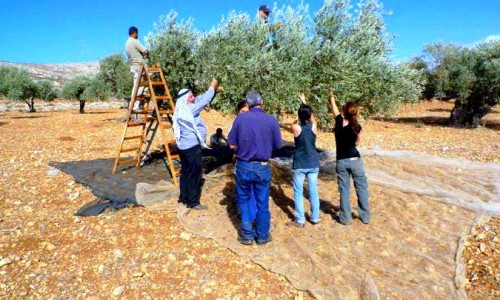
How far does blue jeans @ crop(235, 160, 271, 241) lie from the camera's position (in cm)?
580

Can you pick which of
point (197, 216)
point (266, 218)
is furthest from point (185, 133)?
point (266, 218)

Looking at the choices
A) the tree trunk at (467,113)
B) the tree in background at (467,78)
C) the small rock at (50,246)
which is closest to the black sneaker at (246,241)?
the small rock at (50,246)

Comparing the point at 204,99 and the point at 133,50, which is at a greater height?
the point at 133,50

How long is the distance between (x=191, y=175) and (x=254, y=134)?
7.13 feet

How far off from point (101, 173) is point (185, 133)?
11.8 feet

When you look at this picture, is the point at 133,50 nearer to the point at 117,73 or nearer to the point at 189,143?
the point at 189,143

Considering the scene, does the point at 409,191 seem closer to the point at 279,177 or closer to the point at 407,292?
the point at 279,177

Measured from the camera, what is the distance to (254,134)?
225 inches

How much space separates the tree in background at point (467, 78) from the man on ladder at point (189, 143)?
19248 millimetres

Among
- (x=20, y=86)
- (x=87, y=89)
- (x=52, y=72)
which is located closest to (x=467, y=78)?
(x=87, y=89)

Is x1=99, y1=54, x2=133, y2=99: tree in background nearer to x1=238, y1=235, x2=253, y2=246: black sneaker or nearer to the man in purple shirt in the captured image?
the man in purple shirt

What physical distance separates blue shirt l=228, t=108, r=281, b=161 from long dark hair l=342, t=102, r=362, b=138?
153cm

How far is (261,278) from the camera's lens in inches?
202

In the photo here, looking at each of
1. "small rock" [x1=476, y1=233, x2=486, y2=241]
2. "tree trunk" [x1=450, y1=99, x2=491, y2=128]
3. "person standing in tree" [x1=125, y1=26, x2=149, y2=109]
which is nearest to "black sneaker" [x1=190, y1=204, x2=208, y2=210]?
"person standing in tree" [x1=125, y1=26, x2=149, y2=109]
